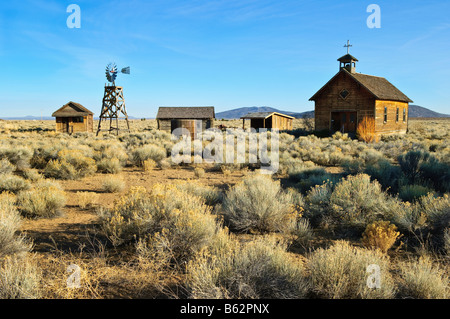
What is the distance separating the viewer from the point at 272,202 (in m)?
6.15

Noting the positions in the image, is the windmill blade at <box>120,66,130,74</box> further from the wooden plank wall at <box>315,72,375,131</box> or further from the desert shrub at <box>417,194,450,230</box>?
the desert shrub at <box>417,194,450,230</box>

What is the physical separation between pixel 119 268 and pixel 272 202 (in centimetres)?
316

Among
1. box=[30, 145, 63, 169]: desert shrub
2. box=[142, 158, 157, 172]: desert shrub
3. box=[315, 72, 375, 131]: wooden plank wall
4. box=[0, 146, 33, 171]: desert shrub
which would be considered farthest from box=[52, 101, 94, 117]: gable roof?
box=[142, 158, 157, 172]: desert shrub

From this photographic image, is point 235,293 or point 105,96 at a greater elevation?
point 105,96

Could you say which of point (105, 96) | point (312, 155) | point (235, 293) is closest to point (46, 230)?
point (235, 293)

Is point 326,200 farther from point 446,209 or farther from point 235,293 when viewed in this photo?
point 235,293

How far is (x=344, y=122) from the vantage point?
24875 millimetres

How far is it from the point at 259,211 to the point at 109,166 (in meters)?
7.74

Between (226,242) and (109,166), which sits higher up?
(109,166)

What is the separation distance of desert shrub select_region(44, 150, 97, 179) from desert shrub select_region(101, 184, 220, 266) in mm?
5260

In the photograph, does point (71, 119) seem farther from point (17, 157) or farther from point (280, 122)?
point (17, 157)

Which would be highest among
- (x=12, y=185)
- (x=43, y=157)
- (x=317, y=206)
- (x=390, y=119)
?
(x=390, y=119)

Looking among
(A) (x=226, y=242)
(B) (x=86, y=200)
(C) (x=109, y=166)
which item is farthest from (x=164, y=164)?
(A) (x=226, y=242)
